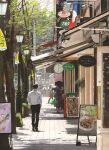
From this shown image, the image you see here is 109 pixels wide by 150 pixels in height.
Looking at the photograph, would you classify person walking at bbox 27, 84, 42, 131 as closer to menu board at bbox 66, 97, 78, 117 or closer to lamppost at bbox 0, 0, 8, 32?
lamppost at bbox 0, 0, 8, 32

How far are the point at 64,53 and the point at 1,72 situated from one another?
11.8 ft

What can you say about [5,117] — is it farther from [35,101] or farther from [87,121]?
[35,101]

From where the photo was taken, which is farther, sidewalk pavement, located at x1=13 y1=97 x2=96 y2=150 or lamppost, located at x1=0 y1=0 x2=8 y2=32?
sidewalk pavement, located at x1=13 y1=97 x2=96 y2=150

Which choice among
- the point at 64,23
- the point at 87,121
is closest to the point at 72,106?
the point at 64,23

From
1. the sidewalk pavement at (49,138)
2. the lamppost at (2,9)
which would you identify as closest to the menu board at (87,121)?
the sidewalk pavement at (49,138)

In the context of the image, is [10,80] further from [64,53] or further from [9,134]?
[9,134]

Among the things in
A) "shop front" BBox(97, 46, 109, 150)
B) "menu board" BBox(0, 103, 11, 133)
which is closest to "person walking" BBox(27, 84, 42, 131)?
"menu board" BBox(0, 103, 11, 133)

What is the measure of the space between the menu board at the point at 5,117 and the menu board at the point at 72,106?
14033 millimetres

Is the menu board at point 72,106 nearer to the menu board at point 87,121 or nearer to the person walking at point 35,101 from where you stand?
the person walking at point 35,101

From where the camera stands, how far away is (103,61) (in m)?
13.6

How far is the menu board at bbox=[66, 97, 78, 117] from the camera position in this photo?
2967 centimetres

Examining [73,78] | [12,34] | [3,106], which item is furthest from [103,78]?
[73,78]

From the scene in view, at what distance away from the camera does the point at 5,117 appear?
51.5 feet

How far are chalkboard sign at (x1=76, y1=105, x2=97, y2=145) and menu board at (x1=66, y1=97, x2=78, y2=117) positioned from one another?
11728mm
